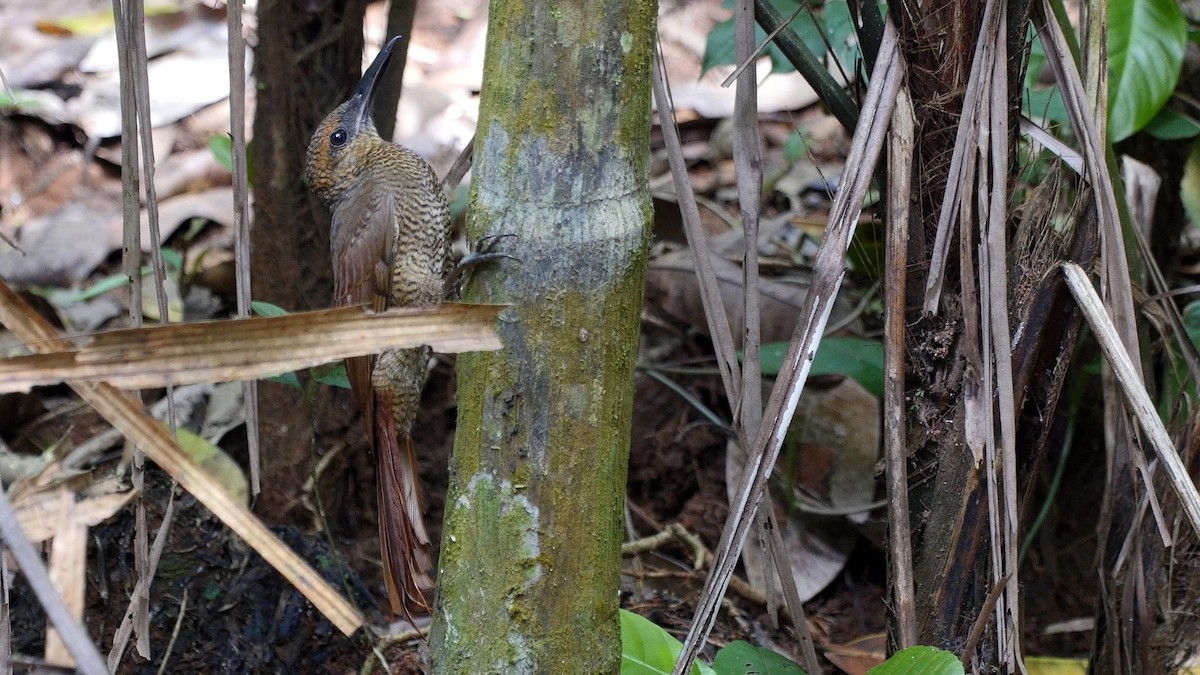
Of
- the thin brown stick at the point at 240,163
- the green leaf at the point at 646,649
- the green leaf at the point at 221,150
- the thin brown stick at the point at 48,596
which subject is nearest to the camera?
the thin brown stick at the point at 48,596

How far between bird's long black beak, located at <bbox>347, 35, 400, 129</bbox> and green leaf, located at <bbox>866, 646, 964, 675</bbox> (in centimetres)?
157

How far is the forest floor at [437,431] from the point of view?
2.22m

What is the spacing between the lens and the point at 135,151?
4.98 ft

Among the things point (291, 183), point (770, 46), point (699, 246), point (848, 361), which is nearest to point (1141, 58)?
point (770, 46)

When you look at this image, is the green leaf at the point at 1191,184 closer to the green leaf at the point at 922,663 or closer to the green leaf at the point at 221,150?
the green leaf at the point at 922,663

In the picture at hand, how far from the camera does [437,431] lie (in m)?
3.08

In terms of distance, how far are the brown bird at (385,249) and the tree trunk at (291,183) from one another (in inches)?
10.6

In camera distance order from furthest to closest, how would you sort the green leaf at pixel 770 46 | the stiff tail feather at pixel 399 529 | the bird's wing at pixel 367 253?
the green leaf at pixel 770 46 → the bird's wing at pixel 367 253 → the stiff tail feather at pixel 399 529

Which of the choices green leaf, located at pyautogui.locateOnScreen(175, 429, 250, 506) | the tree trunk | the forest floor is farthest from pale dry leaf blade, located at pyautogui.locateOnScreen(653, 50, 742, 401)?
green leaf, located at pyautogui.locateOnScreen(175, 429, 250, 506)

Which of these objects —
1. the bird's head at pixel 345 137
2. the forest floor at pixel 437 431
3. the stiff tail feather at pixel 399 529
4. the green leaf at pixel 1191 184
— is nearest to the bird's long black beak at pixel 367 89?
the bird's head at pixel 345 137

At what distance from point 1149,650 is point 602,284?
139 cm

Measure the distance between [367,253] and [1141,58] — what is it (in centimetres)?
184

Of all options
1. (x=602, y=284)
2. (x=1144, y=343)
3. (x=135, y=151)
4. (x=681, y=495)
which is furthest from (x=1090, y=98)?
(x=681, y=495)

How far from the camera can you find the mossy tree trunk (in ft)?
3.77
